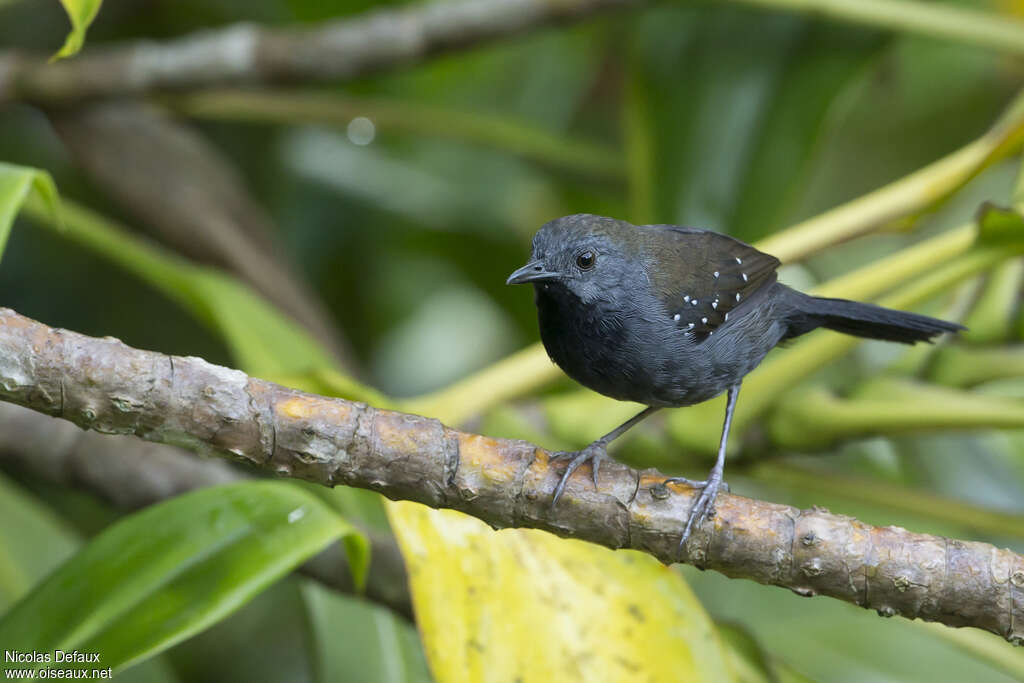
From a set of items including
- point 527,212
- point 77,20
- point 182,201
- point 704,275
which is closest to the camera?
point 77,20

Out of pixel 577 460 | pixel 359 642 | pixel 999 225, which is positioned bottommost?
pixel 359 642

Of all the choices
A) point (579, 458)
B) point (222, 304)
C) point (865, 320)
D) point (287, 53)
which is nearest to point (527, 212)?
point (287, 53)

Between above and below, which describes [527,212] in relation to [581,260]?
below

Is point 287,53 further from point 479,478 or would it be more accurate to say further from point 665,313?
point 479,478

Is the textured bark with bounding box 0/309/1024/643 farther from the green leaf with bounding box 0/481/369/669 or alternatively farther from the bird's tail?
the bird's tail

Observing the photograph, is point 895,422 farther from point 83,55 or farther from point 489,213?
point 83,55

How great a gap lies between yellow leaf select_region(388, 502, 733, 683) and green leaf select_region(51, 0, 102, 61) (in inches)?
44.2

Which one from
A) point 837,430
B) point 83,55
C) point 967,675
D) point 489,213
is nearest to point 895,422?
point 837,430

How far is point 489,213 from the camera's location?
435 cm

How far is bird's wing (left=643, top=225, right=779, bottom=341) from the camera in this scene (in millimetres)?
2389

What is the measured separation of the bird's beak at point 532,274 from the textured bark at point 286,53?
4.63 ft

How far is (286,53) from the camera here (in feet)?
11.3

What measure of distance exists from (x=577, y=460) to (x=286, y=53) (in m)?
2.35

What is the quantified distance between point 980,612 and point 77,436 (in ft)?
8.18
